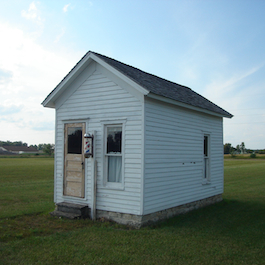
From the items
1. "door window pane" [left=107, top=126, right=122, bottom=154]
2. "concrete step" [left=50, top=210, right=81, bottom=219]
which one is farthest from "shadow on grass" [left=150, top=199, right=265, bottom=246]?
"door window pane" [left=107, top=126, right=122, bottom=154]

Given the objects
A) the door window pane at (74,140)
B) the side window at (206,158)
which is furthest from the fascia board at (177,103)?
the door window pane at (74,140)

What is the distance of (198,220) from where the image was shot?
909cm

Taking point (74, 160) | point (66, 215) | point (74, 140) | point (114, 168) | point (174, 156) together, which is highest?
point (74, 140)

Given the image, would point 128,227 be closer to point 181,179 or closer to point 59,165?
point 181,179

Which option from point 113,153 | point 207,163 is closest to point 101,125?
point 113,153

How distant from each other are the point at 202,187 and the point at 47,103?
6.72 metres

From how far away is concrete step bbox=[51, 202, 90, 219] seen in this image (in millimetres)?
8854

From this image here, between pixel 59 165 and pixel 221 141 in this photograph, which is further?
pixel 221 141

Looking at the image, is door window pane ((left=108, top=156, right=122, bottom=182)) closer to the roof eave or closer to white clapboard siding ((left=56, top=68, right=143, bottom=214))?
white clapboard siding ((left=56, top=68, right=143, bottom=214))

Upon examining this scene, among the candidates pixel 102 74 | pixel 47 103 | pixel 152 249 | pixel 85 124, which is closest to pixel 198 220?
pixel 152 249

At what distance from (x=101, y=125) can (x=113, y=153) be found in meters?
0.98

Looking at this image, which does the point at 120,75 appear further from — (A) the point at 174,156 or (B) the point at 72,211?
(B) the point at 72,211

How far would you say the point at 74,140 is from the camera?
9.78 meters

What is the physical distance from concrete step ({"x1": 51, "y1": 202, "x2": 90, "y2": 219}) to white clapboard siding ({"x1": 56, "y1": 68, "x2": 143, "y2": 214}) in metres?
0.32
